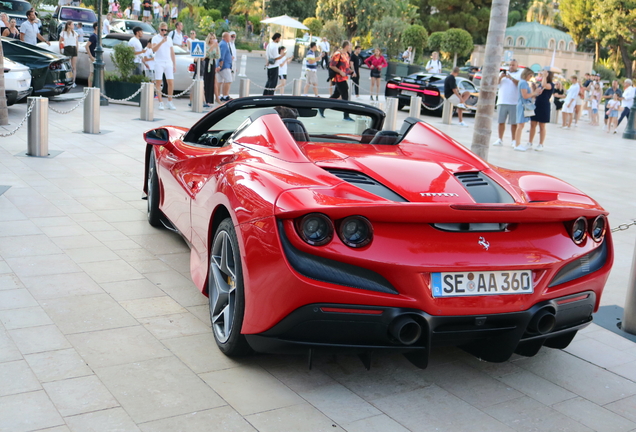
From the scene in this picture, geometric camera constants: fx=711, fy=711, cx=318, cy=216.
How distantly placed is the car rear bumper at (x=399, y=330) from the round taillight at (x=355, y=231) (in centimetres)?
28

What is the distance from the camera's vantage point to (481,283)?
329 cm

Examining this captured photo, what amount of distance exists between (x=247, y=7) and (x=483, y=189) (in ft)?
192

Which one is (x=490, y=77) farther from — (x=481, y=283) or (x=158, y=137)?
(x=481, y=283)

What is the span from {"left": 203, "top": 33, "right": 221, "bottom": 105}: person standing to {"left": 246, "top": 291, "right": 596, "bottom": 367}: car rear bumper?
15.1 m

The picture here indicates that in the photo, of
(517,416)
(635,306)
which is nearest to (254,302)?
(517,416)

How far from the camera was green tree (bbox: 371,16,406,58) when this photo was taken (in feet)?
157

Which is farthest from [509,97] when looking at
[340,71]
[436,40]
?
[436,40]

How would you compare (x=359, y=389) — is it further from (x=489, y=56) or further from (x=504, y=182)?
(x=489, y=56)

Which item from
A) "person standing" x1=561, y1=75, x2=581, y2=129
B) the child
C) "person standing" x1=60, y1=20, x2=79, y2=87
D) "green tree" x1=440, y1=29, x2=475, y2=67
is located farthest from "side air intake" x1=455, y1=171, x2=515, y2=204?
"green tree" x1=440, y1=29, x2=475, y2=67

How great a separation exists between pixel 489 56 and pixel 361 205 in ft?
24.8

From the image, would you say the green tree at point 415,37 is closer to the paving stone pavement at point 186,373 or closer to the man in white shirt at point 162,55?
the man in white shirt at point 162,55

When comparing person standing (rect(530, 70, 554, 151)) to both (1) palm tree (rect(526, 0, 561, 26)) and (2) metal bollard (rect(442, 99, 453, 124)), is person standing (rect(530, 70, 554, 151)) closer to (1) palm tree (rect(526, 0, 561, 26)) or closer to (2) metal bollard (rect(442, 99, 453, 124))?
(2) metal bollard (rect(442, 99, 453, 124))

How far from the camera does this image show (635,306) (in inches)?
184

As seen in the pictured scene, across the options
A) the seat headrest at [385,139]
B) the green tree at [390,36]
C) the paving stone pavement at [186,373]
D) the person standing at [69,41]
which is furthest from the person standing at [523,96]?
the green tree at [390,36]
